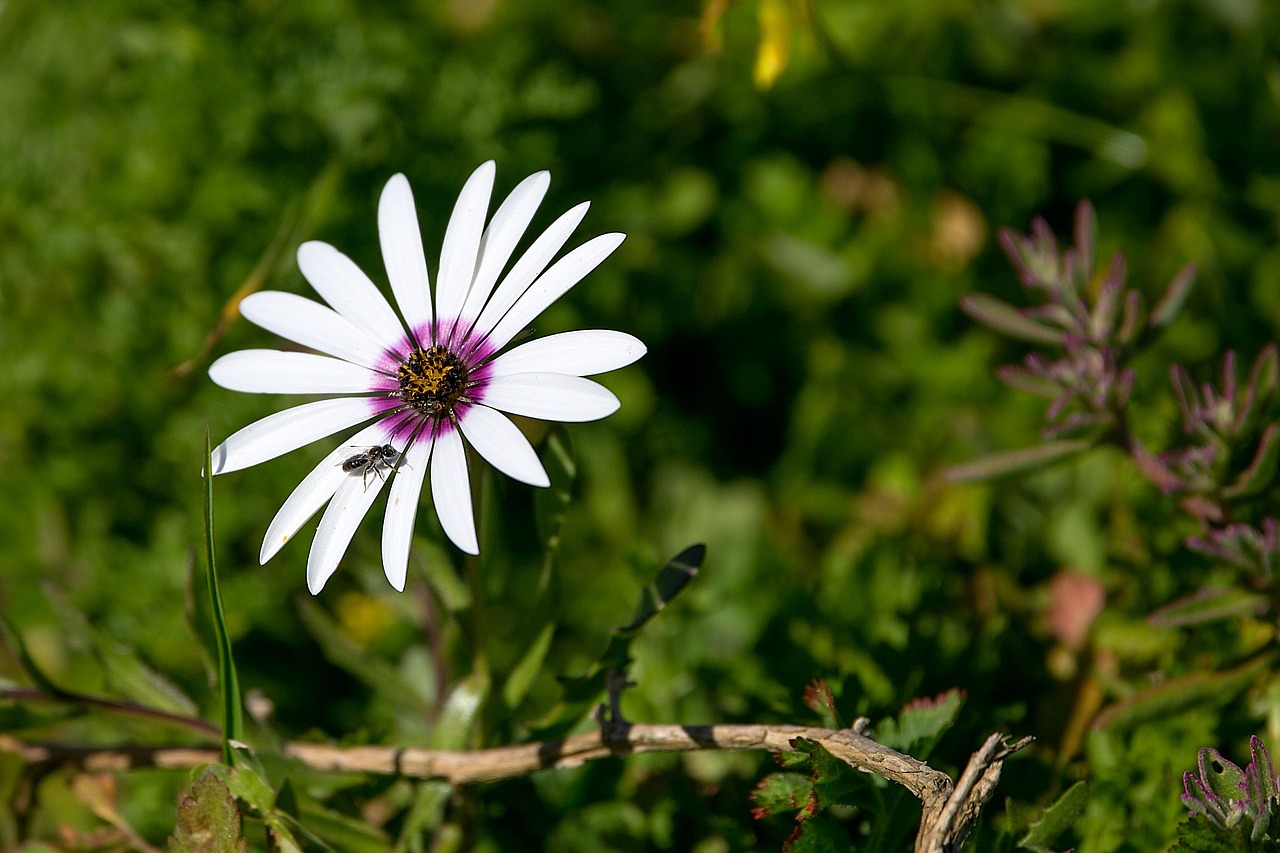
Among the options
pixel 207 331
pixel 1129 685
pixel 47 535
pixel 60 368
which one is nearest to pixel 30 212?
pixel 60 368

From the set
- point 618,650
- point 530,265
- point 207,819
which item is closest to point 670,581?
point 618,650

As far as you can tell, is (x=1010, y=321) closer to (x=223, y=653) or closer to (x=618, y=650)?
(x=618, y=650)

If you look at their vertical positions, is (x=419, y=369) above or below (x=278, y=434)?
above

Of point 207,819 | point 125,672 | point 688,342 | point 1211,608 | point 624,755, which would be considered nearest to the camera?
point 207,819

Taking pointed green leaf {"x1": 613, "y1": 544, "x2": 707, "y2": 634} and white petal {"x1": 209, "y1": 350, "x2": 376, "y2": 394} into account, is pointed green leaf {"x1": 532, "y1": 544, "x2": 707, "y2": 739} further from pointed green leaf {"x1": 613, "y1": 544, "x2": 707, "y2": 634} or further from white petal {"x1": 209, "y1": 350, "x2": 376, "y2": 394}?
white petal {"x1": 209, "y1": 350, "x2": 376, "y2": 394}

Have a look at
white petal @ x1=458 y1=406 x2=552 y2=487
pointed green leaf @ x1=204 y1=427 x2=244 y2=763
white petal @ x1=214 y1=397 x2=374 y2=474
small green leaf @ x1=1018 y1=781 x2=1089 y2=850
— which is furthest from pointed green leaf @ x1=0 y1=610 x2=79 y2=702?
small green leaf @ x1=1018 y1=781 x2=1089 y2=850

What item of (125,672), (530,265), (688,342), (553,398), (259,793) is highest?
(688,342)

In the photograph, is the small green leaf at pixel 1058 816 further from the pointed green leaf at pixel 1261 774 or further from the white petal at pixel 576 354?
the white petal at pixel 576 354
